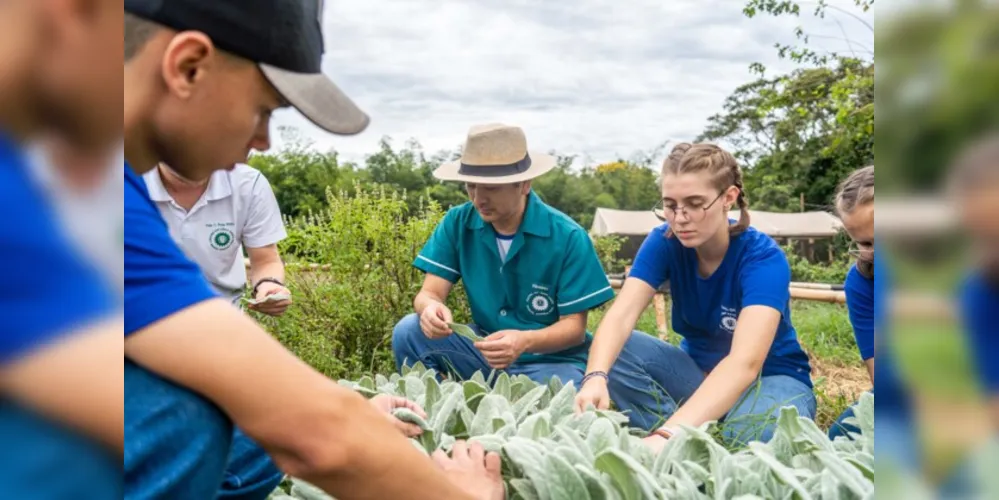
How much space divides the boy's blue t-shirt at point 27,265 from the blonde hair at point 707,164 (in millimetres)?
1661

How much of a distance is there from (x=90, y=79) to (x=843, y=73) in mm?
2371

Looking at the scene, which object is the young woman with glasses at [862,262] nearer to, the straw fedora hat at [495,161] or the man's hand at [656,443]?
the man's hand at [656,443]

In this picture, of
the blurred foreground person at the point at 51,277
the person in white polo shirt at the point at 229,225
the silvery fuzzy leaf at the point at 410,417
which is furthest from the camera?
the person in white polo shirt at the point at 229,225

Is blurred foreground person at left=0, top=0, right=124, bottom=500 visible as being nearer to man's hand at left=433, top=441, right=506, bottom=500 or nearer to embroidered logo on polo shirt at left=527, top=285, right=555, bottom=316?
man's hand at left=433, top=441, right=506, bottom=500

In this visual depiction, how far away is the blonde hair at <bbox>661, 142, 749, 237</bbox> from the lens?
2010mm

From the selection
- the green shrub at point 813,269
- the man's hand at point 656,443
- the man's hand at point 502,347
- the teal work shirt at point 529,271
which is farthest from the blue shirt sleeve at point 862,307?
the green shrub at point 813,269

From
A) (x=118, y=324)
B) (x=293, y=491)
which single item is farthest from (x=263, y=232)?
(x=118, y=324)

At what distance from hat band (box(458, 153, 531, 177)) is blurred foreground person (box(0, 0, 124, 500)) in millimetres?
1438

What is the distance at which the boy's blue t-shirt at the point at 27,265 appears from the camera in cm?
54

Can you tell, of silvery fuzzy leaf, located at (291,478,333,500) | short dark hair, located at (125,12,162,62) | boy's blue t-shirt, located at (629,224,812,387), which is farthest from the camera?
boy's blue t-shirt, located at (629,224,812,387)

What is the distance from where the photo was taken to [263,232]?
6.70 feet

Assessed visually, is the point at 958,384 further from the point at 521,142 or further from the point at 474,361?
the point at 474,361

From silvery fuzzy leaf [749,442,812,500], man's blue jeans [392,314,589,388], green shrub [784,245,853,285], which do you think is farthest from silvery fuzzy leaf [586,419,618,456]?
green shrub [784,245,853,285]

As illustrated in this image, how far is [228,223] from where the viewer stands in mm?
1938
